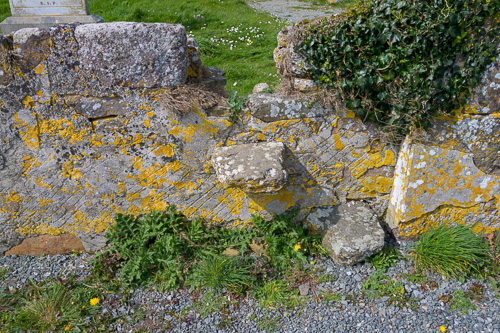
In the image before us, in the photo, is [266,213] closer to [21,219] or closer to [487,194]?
[487,194]

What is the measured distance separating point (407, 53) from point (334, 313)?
209 centimetres

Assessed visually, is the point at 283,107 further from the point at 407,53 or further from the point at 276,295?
the point at 276,295

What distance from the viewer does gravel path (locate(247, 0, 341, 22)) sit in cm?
1120

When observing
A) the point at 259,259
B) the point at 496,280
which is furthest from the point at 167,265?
the point at 496,280

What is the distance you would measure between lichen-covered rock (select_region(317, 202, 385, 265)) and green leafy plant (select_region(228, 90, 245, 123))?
125 centimetres

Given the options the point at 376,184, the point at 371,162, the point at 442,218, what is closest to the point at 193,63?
the point at 371,162

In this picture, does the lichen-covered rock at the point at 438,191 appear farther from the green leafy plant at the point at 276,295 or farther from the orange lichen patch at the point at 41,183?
the orange lichen patch at the point at 41,183

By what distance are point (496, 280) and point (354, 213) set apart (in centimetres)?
129

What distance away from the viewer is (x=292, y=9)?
1230 centimetres

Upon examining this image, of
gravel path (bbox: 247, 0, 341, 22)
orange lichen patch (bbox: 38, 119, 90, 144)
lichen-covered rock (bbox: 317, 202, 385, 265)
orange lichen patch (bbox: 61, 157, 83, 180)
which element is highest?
gravel path (bbox: 247, 0, 341, 22)

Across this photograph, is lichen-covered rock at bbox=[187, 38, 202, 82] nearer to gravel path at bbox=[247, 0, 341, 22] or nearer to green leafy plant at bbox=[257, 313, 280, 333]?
green leafy plant at bbox=[257, 313, 280, 333]

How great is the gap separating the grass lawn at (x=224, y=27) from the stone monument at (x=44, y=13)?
2403 mm

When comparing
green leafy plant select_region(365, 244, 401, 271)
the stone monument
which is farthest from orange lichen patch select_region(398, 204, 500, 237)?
the stone monument

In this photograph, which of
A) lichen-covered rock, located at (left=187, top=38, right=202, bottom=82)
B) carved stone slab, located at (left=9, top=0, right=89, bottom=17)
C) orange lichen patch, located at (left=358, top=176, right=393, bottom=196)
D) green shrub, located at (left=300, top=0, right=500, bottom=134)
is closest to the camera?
green shrub, located at (left=300, top=0, right=500, bottom=134)
